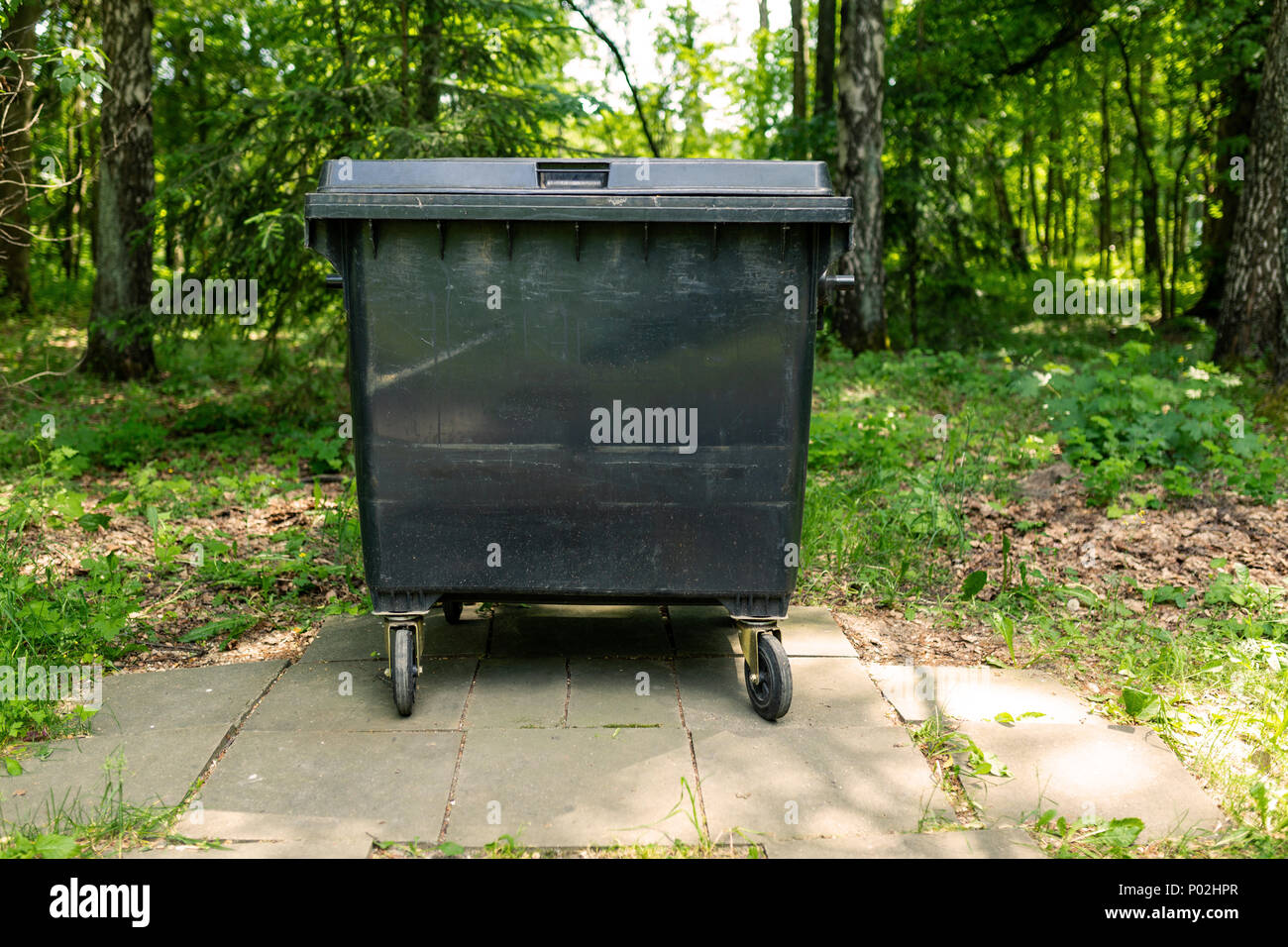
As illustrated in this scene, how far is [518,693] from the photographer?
3.04 meters

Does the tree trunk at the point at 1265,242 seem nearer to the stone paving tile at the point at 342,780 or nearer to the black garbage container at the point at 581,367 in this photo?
the black garbage container at the point at 581,367

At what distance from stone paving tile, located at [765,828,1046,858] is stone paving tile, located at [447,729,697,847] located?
252 mm

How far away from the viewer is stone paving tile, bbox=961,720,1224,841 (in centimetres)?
239

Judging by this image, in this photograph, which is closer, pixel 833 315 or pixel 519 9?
pixel 519 9

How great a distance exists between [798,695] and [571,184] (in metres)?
1.72

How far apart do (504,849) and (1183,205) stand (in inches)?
901

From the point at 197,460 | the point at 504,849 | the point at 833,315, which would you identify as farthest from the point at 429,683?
the point at 833,315

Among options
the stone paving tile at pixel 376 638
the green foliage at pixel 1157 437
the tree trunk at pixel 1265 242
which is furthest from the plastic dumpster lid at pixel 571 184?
the tree trunk at pixel 1265 242

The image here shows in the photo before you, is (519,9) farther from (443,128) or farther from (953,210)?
(953,210)

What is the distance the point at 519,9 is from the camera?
6.50 m

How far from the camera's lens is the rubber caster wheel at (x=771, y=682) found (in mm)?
2816

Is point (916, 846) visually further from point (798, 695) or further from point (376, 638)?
point (376, 638)

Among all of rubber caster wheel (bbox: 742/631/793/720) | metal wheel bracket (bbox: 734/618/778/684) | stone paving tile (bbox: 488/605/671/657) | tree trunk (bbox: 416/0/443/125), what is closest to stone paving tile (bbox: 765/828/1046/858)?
rubber caster wheel (bbox: 742/631/793/720)

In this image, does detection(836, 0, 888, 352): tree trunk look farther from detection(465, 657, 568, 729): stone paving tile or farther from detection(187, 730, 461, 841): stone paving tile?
detection(187, 730, 461, 841): stone paving tile
